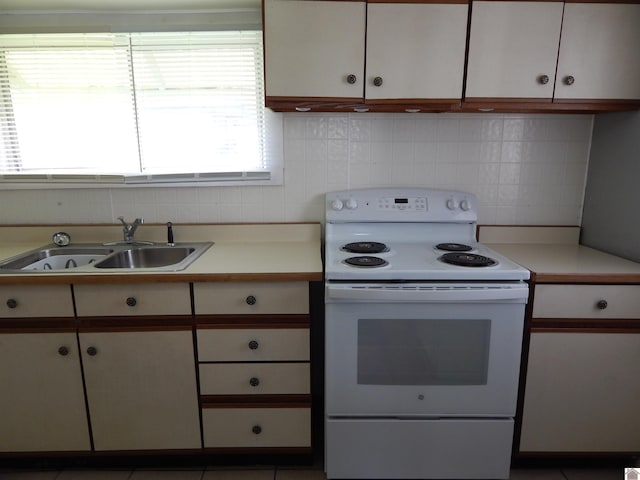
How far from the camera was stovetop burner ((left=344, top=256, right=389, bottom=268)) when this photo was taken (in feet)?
5.03

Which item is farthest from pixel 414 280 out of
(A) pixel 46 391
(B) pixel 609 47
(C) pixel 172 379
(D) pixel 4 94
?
(D) pixel 4 94

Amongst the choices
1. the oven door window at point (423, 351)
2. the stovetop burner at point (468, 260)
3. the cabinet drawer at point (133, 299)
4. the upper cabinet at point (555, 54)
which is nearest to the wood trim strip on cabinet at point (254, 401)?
the oven door window at point (423, 351)

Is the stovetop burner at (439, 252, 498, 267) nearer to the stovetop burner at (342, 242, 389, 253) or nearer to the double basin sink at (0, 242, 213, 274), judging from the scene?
the stovetop burner at (342, 242, 389, 253)

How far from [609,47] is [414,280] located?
1248 millimetres

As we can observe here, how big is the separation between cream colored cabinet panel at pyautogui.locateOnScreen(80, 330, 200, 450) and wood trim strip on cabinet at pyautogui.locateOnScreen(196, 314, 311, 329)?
3.5 inches

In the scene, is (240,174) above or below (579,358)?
above

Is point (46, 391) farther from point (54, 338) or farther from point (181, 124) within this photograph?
point (181, 124)

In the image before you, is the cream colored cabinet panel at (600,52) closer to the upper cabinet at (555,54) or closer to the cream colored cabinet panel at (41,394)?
the upper cabinet at (555,54)

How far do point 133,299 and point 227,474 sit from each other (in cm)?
87

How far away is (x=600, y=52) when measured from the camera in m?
1.61

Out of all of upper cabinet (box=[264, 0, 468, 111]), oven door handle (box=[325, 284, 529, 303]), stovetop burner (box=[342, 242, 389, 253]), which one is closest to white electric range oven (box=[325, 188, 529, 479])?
oven door handle (box=[325, 284, 529, 303])

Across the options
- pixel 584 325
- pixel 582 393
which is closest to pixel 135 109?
pixel 584 325

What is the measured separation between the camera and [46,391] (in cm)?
161

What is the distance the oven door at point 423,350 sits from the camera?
1452 mm
